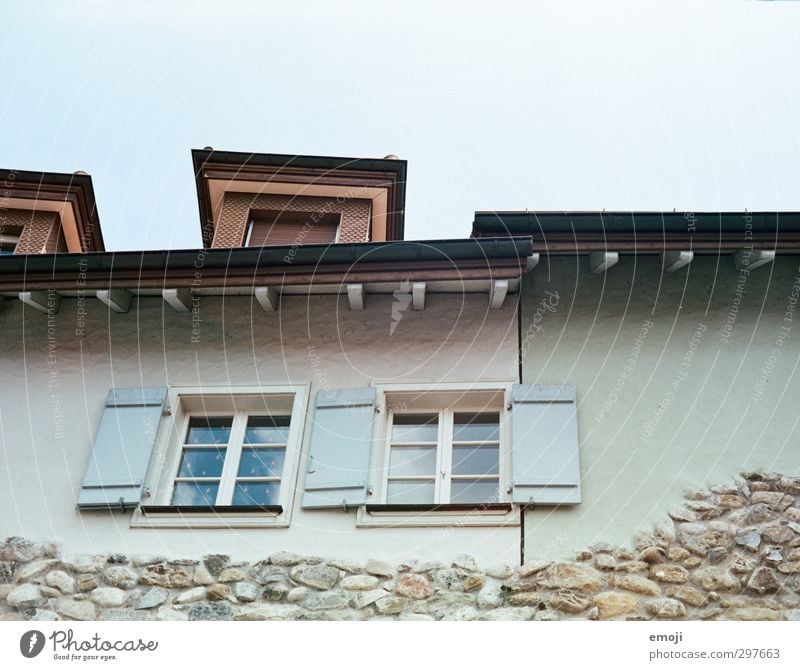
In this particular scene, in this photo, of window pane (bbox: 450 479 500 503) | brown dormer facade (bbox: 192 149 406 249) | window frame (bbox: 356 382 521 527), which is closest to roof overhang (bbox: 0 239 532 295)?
window frame (bbox: 356 382 521 527)

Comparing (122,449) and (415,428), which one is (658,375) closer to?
(415,428)

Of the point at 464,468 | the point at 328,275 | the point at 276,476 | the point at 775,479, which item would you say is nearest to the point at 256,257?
the point at 328,275

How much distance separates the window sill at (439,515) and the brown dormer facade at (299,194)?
11.4 feet

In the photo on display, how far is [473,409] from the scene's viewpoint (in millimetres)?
7035

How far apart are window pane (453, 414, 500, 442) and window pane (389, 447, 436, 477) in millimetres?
231

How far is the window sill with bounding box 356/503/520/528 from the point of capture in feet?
20.3

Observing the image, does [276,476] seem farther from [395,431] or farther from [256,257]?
[256,257]

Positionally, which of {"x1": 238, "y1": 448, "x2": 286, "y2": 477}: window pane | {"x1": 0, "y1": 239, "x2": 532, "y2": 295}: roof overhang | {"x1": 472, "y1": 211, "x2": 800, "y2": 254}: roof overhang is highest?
{"x1": 472, "y1": 211, "x2": 800, "y2": 254}: roof overhang

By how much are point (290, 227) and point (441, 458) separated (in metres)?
3.39

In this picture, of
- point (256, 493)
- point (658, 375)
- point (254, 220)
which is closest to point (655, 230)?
point (658, 375)

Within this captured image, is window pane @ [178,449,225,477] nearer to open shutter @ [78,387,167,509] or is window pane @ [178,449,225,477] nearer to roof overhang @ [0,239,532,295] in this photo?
open shutter @ [78,387,167,509]

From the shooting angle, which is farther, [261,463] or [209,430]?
[209,430]

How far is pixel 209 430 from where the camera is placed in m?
7.18

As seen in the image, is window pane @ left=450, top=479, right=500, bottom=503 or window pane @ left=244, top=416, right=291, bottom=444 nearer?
window pane @ left=450, top=479, right=500, bottom=503
